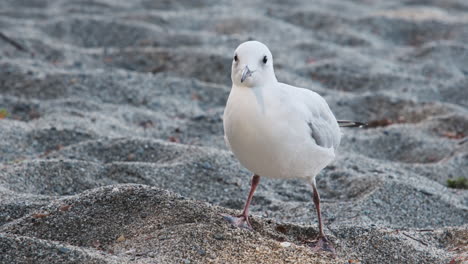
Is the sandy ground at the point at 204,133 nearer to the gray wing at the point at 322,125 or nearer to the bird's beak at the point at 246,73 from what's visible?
the gray wing at the point at 322,125

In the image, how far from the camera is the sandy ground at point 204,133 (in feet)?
9.32

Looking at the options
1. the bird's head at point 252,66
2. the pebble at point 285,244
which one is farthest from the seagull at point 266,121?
the pebble at point 285,244

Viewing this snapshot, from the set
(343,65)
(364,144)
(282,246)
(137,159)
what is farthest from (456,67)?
(282,246)

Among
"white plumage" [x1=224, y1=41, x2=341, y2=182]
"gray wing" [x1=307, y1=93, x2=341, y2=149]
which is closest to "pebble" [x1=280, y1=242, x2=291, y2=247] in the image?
"white plumage" [x1=224, y1=41, x2=341, y2=182]

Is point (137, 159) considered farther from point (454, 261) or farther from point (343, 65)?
point (343, 65)

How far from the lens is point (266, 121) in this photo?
100 inches

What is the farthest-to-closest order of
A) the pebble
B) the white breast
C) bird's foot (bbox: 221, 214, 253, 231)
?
bird's foot (bbox: 221, 214, 253, 231) → the pebble → the white breast

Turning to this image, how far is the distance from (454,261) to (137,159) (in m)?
2.01

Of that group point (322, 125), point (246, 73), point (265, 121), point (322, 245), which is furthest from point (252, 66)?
point (322, 245)

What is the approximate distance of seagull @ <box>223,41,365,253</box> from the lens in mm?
2564

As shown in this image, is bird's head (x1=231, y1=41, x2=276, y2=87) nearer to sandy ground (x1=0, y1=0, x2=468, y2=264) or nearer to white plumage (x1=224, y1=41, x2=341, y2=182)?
white plumage (x1=224, y1=41, x2=341, y2=182)

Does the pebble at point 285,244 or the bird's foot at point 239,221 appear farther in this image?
the bird's foot at point 239,221

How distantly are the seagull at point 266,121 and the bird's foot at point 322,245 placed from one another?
0.34 meters

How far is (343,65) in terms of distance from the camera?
664cm
